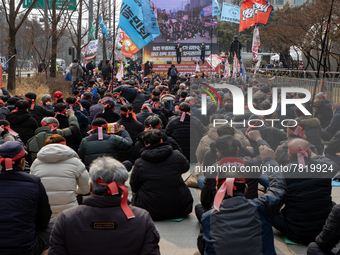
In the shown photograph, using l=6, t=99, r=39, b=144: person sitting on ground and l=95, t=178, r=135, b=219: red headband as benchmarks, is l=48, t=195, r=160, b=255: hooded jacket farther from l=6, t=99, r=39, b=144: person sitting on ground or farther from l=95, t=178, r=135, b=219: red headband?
l=6, t=99, r=39, b=144: person sitting on ground

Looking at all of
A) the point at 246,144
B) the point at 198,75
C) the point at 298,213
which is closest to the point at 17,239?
the point at 298,213

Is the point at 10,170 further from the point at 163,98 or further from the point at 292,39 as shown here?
the point at 292,39

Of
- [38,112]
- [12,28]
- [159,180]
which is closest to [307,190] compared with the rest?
[159,180]

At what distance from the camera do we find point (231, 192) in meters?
Answer: 3.17

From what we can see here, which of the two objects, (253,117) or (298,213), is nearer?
(298,213)

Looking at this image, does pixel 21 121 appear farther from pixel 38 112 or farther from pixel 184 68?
pixel 184 68

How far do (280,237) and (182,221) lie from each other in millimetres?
1348

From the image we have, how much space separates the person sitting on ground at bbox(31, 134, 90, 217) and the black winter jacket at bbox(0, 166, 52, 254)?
0.90m

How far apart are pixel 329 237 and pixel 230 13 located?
26.5 meters

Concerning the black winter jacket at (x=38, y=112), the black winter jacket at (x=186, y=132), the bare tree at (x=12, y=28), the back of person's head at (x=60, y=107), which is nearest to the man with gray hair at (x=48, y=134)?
the back of person's head at (x=60, y=107)

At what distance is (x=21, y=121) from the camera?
25.8 feet

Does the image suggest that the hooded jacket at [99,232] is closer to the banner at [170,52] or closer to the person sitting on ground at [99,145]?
the person sitting on ground at [99,145]

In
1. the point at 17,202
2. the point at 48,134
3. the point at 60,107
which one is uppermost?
the point at 60,107

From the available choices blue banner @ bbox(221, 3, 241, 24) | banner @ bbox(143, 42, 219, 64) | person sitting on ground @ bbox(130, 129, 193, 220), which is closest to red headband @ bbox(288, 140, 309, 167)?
person sitting on ground @ bbox(130, 129, 193, 220)
